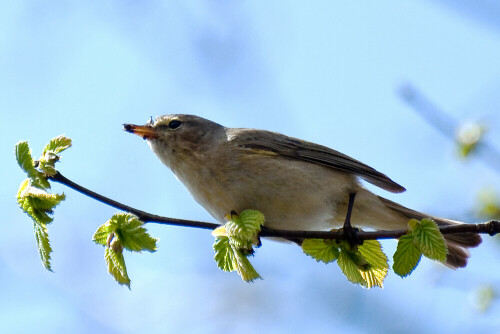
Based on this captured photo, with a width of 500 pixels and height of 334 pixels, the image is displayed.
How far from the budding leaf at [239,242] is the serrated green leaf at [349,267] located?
0.45 m

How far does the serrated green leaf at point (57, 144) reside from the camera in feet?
9.35

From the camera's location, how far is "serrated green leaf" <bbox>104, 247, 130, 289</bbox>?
2.78m

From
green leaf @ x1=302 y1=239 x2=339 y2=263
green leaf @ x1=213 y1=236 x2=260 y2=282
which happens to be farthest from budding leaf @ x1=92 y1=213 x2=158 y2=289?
green leaf @ x1=302 y1=239 x2=339 y2=263

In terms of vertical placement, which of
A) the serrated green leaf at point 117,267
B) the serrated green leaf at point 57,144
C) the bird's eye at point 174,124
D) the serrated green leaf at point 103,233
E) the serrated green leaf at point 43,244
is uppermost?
the bird's eye at point 174,124

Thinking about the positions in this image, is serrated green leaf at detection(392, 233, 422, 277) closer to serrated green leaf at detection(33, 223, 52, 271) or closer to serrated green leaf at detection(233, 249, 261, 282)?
serrated green leaf at detection(233, 249, 261, 282)

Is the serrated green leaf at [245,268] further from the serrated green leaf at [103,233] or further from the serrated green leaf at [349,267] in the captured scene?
the serrated green leaf at [103,233]

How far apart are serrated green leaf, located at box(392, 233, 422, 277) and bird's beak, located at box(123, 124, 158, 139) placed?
219 centimetres

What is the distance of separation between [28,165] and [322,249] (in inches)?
59.0

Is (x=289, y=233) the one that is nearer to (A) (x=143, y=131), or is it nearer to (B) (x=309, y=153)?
(B) (x=309, y=153)

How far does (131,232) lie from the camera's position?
282 cm

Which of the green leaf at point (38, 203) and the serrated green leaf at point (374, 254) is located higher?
the serrated green leaf at point (374, 254)

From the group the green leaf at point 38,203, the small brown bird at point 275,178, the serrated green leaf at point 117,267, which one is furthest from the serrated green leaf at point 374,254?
the green leaf at point 38,203

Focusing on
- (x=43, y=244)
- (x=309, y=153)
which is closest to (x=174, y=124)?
(x=309, y=153)

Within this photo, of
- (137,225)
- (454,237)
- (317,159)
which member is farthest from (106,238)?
(454,237)
